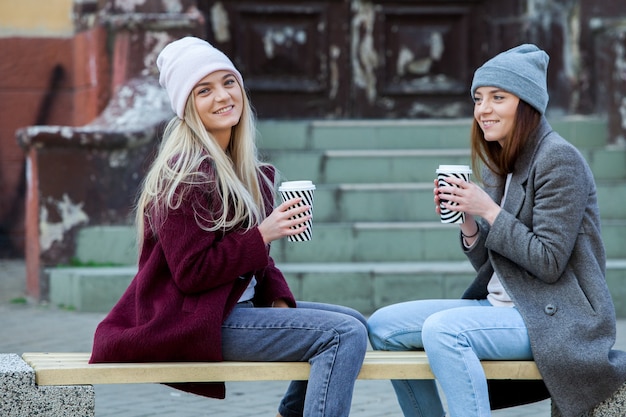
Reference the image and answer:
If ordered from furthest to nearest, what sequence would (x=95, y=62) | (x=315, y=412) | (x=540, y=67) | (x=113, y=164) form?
(x=95, y=62)
(x=113, y=164)
(x=540, y=67)
(x=315, y=412)

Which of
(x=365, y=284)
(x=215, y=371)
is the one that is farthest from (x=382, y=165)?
(x=215, y=371)

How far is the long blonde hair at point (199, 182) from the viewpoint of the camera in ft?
11.7

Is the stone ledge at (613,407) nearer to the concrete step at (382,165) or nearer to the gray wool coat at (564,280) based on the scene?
the gray wool coat at (564,280)

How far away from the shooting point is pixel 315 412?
3.48 metres

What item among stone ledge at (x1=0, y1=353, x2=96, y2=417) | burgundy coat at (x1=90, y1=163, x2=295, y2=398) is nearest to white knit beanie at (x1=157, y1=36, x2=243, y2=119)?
burgundy coat at (x1=90, y1=163, x2=295, y2=398)

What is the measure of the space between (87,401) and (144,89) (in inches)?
191

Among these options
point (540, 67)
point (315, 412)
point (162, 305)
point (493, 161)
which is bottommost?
point (315, 412)

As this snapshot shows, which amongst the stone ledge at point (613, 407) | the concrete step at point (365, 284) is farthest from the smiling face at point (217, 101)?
the concrete step at point (365, 284)

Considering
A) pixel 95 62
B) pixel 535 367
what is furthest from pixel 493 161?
pixel 95 62

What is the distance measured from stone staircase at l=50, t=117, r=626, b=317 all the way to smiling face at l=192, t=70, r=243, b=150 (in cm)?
343

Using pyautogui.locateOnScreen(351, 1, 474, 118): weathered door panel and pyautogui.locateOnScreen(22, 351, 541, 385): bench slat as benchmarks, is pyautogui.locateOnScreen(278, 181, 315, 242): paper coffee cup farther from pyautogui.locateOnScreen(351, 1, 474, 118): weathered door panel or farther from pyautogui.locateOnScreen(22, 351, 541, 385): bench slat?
pyautogui.locateOnScreen(351, 1, 474, 118): weathered door panel

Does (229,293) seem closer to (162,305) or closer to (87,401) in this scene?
(162,305)

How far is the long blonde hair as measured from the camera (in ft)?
11.7

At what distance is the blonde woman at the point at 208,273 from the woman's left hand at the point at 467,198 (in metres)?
0.44
